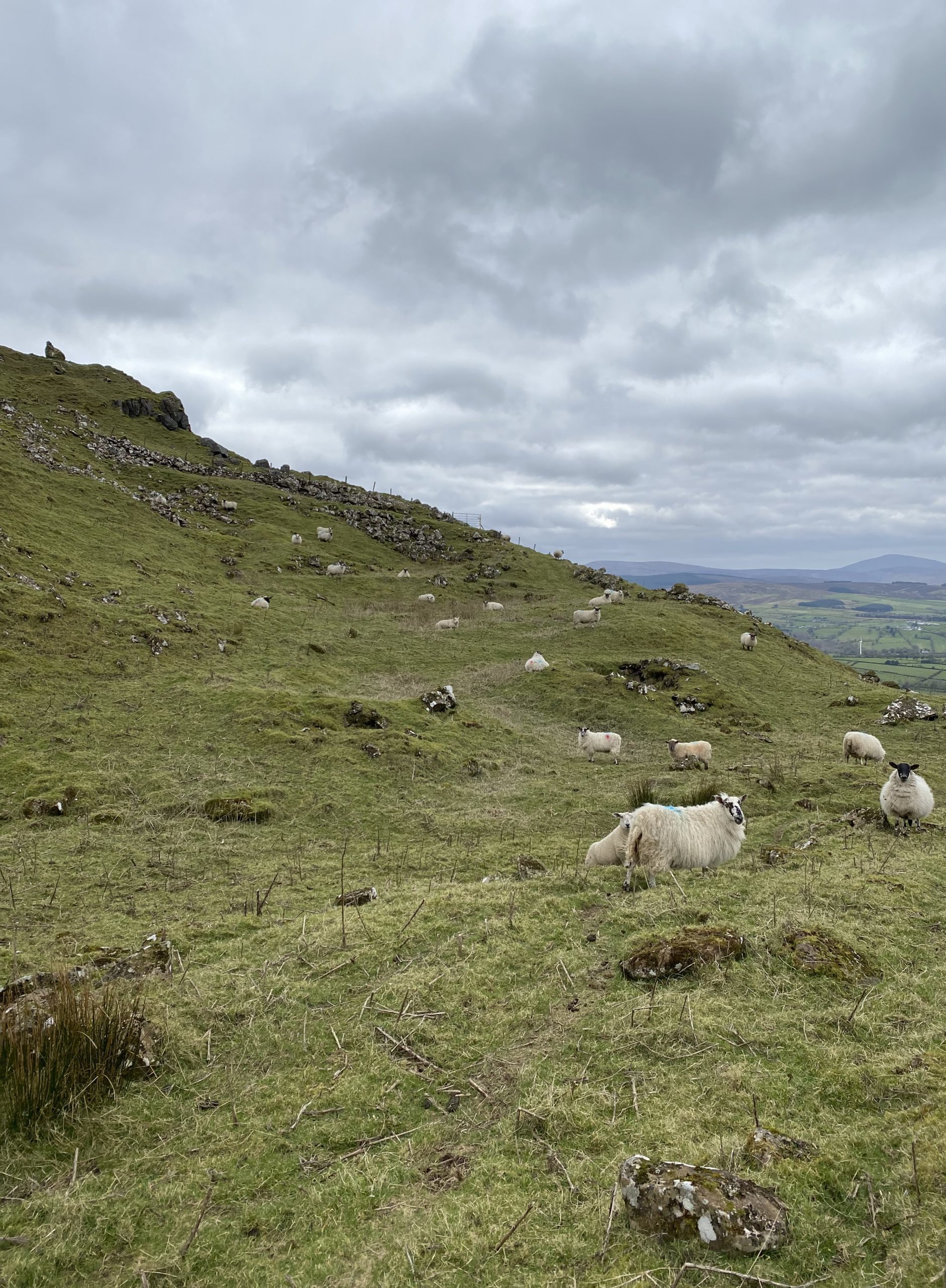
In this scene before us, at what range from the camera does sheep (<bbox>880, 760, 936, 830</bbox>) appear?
1414cm

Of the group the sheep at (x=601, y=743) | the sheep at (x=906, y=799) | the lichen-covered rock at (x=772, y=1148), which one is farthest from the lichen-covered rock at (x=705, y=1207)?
the sheep at (x=601, y=743)

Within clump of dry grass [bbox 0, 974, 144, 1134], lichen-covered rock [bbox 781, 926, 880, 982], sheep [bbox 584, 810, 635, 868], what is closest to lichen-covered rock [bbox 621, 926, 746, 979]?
lichen-covered rock [bbox 781, 926, 880, 982]

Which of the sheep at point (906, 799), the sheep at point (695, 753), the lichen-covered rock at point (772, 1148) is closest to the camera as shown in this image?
the lichen-covered rock at point (772, 1148)

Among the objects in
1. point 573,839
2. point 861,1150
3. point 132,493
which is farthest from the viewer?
point 132,493

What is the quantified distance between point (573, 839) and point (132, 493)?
51975mm

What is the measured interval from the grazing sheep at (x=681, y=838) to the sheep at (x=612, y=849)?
0.47 meters

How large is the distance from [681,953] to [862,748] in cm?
1816

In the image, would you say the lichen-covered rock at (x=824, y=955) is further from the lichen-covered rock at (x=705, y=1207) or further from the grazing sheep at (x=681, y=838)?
the lichen-covered rock at (x=705, y=1207)

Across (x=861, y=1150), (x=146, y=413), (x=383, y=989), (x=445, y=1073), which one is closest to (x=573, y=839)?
(x=383, y=989)

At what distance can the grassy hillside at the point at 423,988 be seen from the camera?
4.36m

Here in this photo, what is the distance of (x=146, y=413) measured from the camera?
75938 mm

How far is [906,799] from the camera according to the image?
46.5ft

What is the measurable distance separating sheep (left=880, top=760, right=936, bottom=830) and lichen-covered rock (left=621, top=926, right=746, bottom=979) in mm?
8719

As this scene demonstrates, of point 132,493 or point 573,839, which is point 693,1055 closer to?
point 573,839
